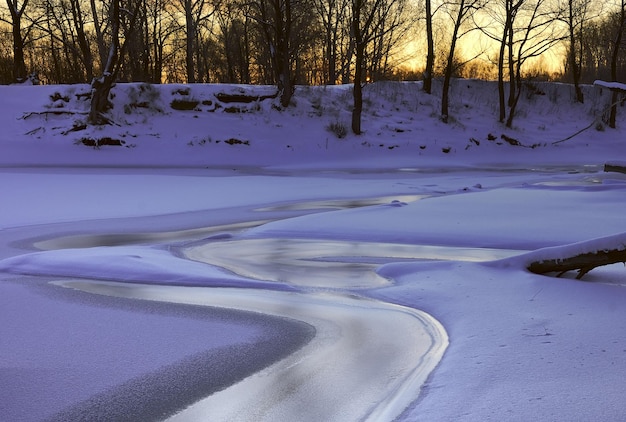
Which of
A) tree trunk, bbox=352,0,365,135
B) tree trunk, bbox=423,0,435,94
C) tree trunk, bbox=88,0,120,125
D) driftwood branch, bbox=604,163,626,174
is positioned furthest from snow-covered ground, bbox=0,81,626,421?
tree trunk, bbox=423,0,435,94

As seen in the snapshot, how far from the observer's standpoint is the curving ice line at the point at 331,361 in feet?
6.97

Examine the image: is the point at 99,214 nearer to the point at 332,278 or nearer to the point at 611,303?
the point at 332,278

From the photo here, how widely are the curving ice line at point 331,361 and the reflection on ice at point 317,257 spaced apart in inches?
16.2

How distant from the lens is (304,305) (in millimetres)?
3475

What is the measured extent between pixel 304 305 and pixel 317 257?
4.39ft

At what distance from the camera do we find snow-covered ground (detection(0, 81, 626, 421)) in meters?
2.19

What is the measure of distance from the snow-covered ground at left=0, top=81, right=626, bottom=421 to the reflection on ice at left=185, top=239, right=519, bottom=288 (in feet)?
0.08

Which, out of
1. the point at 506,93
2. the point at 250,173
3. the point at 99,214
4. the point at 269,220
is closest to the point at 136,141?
the point at 250,173

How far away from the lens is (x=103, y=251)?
16.1 feet

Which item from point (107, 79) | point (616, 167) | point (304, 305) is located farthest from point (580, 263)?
point (107, 79)

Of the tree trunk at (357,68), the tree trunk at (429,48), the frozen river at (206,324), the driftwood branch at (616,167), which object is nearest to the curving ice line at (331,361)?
the frozen river at (206,324)

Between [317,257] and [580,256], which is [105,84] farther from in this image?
[580,256]

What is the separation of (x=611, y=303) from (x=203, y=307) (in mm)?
2342

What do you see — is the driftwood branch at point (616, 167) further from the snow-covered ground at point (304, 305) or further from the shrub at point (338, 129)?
the shrub at point (338, 129)
